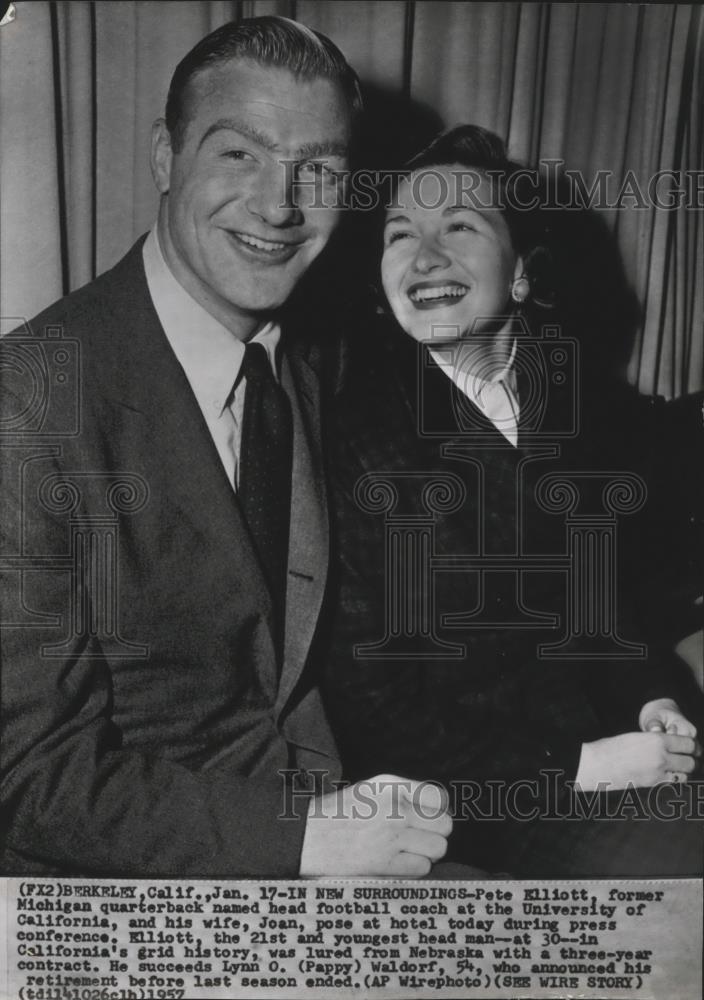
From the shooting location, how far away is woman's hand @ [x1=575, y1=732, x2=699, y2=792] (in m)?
1.31

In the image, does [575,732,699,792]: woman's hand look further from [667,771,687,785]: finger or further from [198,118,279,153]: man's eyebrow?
[198,118,279,153]: man's eyebrow

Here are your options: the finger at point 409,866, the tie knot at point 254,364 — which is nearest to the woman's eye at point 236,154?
the tie knot at point 254,364

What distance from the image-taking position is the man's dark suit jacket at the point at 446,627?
4.20ft

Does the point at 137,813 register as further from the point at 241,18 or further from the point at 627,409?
the point at 241,18

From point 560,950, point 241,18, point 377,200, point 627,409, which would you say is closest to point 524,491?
point 627,409

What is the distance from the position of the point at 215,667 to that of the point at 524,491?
1.59ft

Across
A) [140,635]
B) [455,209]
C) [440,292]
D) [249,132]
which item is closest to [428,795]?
[140,635]

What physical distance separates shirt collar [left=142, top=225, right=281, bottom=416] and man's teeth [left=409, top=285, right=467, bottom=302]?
0.26 meters

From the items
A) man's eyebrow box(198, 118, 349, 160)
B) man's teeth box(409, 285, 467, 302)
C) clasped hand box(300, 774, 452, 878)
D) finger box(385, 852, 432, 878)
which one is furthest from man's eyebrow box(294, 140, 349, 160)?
finger box(385, 852, 432, 878)

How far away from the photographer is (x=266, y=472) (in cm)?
126

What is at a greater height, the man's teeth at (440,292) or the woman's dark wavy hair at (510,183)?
the woman's dark wavy hair at (510,183)

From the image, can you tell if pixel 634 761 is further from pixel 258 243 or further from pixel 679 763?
pixel 258 243

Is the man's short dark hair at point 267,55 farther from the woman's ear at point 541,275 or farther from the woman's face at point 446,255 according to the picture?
the woman's ear at point 541,275

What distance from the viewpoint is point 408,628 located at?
1297mm
